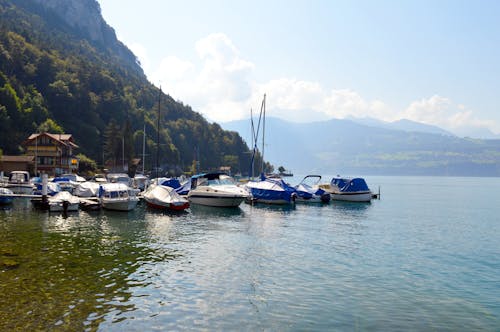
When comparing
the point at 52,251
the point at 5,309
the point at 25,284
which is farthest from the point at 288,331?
the point at 52,251

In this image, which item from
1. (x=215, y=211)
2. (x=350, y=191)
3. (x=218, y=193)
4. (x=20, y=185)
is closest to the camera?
(x=215, y=211)

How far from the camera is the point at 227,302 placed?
1881 cm

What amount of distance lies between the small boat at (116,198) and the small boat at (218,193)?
11416 mm

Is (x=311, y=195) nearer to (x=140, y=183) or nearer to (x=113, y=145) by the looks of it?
(x=140, y=183)

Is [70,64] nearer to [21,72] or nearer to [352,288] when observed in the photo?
[21,72]

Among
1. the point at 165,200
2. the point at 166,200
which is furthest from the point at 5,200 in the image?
the point at 166,200

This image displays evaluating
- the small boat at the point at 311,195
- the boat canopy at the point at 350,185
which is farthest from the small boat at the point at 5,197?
the boat canopy at the point at 350,185

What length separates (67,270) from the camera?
23.0 meters

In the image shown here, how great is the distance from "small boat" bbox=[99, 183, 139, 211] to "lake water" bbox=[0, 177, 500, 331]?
8.42 metres

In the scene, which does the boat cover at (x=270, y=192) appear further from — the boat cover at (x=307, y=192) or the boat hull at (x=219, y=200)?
the boat hull at (x=219, y=200)

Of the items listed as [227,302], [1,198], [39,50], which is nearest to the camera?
[227,302]

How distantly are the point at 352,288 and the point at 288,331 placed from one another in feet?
24.1

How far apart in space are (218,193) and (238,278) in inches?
1487

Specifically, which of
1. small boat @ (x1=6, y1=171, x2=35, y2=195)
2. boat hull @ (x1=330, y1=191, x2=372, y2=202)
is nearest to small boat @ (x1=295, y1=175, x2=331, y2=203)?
boat hull @ (x1=330, y1=191, x2=372, y2=202)
